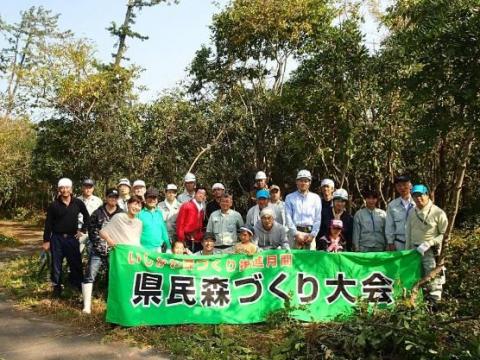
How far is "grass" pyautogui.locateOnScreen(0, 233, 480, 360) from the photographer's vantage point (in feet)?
15.0

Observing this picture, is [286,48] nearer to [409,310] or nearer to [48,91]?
[48,91]

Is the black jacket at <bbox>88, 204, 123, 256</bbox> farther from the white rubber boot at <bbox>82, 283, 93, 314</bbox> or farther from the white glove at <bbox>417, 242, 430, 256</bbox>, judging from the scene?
the white glove at <bbox>417, 242, 430, 256</bbox>

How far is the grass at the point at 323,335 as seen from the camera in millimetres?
4570

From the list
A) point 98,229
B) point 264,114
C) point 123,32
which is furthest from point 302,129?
point 123,32

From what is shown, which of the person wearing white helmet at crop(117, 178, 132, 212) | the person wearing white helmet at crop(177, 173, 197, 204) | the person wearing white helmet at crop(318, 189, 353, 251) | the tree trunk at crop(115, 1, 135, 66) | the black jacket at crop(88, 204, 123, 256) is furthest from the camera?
the tree trunk at crop(115, 1, 135, 66)

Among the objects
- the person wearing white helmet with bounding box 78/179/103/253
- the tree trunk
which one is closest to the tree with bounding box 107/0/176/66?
the tree trunk

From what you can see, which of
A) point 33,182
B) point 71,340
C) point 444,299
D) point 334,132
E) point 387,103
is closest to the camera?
point 71,340

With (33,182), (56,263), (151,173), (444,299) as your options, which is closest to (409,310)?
(444,299)

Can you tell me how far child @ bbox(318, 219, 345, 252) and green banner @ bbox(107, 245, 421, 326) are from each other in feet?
1.65

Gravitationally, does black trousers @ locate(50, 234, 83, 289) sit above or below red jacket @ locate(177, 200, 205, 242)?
below

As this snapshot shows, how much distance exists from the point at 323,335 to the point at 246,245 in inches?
67.3

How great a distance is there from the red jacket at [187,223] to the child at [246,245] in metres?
1.28

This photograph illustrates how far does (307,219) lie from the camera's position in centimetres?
685

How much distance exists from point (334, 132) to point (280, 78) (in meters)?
5.00
